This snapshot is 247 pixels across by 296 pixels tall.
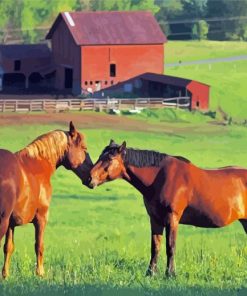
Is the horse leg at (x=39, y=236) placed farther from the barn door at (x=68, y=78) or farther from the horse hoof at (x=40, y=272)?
the barn door at (x=68, y=78)

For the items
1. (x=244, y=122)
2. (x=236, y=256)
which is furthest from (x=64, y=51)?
(x=236, y=256)

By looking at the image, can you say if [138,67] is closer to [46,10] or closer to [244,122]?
[244,122]

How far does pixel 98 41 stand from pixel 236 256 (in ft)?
184

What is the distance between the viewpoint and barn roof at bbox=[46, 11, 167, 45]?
7231 cm

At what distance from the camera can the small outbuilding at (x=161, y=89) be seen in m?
63.5

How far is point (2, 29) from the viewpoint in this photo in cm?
10700

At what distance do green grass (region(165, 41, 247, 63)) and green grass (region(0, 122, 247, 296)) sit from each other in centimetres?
3603

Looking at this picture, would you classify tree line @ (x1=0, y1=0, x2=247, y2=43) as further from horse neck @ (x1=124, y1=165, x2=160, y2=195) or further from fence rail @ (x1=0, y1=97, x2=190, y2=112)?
horse neck @ (x1=124, y1=165, x2=160, y2=195)

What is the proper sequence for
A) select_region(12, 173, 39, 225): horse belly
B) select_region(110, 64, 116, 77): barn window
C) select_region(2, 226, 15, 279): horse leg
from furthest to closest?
select_region(110, 64, 116, 77): barn window → select_region(2, 226, 15, 279): horse leg → select_region(12, 173, 39, 225): horse belly

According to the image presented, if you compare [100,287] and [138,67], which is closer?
[100,287]

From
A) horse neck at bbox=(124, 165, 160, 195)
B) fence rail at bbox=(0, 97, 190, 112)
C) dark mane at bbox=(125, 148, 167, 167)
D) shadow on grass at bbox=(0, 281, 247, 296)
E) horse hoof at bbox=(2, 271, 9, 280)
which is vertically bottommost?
fence rail at bbox=(0, 97, 190, 112)

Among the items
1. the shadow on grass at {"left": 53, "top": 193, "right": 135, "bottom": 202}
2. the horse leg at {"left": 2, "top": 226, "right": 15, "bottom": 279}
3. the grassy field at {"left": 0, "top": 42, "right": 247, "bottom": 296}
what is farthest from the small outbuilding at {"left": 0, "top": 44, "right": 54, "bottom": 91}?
the horse leg at {"left": 2, "top": 226, "right": 15, "bottom": 279}

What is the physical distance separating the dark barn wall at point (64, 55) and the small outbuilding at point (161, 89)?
215 centimetres

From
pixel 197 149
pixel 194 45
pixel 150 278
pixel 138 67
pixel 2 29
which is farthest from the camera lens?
pixel 2 29
